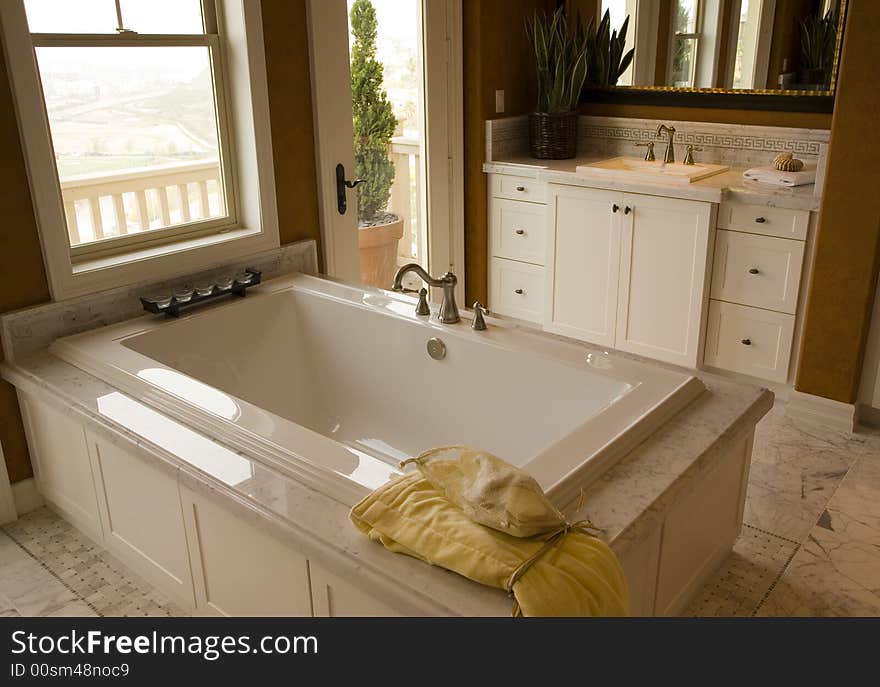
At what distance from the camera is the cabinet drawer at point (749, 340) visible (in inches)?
130

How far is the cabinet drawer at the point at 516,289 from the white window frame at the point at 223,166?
1392mm

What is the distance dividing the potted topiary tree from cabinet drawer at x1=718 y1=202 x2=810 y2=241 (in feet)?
4.95

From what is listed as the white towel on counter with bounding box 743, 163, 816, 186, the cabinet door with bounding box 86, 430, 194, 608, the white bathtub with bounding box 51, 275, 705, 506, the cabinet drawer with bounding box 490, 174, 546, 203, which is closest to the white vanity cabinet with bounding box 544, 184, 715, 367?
the cabinet drawer with bounding box 490, 174, 546, 203

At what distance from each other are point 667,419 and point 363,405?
4.25 ft

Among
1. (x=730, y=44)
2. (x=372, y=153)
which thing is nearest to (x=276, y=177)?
(x=372, y=153)

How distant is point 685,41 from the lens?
3.83 meters

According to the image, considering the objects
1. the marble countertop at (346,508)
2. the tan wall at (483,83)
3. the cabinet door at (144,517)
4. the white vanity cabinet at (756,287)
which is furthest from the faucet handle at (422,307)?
the tan wall at (483,83)

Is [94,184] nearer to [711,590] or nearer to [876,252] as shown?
[711,590]

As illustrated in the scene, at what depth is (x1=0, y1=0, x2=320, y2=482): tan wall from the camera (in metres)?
2.43

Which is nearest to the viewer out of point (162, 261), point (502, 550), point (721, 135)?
point (502, 550)

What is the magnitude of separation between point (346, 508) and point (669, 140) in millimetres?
2860

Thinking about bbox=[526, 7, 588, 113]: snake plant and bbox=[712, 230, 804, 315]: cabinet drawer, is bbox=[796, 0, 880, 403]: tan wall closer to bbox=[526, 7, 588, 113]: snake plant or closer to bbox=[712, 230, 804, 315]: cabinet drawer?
bbox=[712, 230, 804, 315]: cabinet drawer

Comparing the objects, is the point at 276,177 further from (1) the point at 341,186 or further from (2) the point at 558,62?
(2) the point at 558,62
